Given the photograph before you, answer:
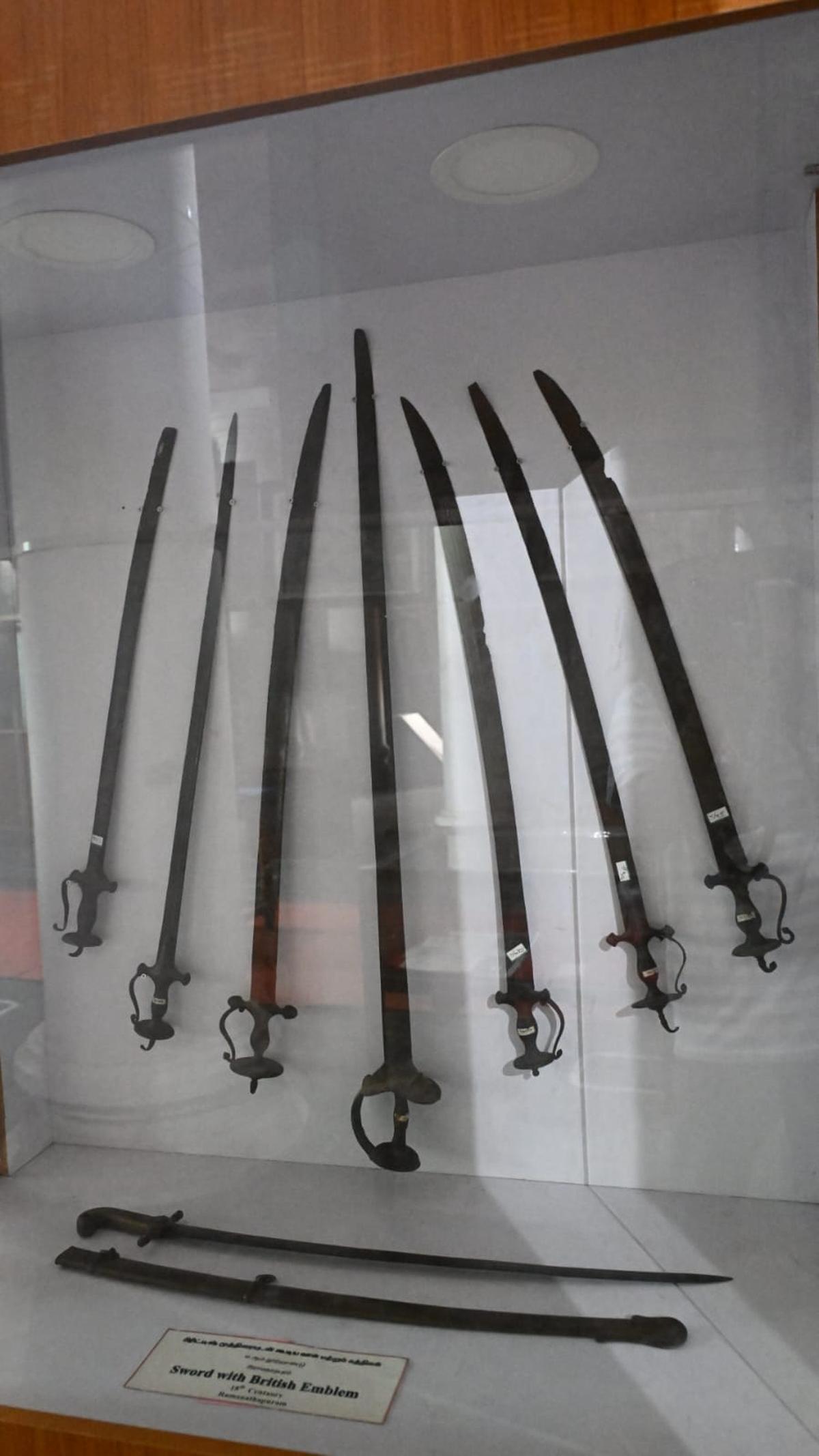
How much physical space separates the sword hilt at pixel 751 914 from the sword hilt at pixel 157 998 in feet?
2.40

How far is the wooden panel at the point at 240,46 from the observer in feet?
2.92

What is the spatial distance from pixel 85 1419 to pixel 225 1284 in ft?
0.70

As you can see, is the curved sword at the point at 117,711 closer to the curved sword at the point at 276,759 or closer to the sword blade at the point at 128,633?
the sword blade at the point at 128,633

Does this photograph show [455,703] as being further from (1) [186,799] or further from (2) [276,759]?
(1) [186,799]

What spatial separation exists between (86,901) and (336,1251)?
58cm

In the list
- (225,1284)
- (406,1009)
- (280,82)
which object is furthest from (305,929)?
(280,82)


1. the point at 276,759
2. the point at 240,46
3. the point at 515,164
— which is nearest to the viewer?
the point at 240,46

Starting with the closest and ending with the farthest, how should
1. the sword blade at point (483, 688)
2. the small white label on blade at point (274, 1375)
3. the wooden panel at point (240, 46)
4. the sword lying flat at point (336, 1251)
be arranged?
the wooden panel at point (240, 46) < the small white label on blade at point (274, 1375) < the sword lying flat at point (336, 1251) < the sword blade at point (483, 688)

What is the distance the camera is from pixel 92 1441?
99 centimetres

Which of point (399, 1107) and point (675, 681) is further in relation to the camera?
point (399, 1107)

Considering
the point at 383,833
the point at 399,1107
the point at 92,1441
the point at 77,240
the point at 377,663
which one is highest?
the point at 77,240

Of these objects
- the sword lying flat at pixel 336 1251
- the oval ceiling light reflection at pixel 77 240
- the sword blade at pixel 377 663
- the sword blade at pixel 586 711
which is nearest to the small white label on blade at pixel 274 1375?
the sword lying flat at pixel 336 1251

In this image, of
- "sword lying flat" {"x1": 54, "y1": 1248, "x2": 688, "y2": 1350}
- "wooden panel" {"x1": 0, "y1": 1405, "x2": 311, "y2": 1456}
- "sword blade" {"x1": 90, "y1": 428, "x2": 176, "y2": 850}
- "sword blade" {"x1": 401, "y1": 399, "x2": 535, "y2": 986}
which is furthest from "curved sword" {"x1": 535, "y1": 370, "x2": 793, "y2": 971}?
"wooden panel" {"x1": 0, "y1": 1405, "x2": 311, "y2": 1456}

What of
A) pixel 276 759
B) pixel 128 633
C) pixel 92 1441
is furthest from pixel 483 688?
pixel 92 1441
